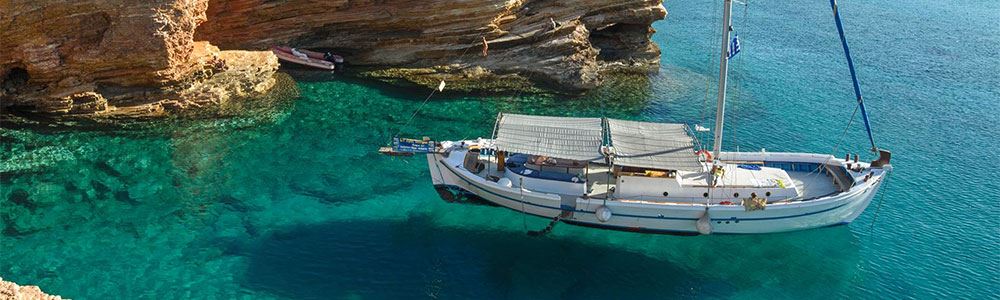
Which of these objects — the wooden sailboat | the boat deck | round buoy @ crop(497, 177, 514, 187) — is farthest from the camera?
the boat deck

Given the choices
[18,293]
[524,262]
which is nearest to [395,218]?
[524,262]

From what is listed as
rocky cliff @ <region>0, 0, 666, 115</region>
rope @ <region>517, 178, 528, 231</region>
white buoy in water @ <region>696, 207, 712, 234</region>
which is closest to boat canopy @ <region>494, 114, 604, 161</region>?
rope @ <region>517, 178, 528, 231</region>

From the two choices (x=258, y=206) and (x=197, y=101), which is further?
(x=197, y=101)

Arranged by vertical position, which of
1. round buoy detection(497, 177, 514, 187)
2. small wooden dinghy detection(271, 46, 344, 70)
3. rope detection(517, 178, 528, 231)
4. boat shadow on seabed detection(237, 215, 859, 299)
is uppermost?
small wooden dinghy detection(271, 46, 344, 70)

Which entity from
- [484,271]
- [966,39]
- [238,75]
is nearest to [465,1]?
[238,75]

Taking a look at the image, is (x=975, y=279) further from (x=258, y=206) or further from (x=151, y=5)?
(x=151, y=5)

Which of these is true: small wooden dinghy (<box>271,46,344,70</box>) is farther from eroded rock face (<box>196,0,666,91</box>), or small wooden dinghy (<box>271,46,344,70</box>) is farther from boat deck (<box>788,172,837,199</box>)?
boat deck (<box>788,172,837,199</box>)
